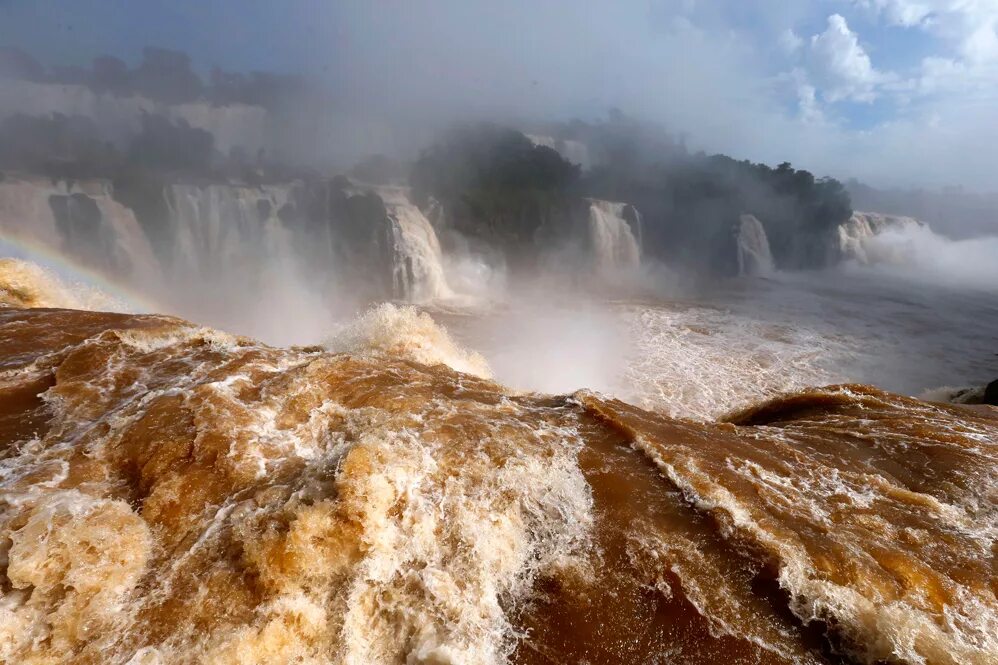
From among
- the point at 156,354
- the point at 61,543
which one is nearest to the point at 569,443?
the point at 61,543

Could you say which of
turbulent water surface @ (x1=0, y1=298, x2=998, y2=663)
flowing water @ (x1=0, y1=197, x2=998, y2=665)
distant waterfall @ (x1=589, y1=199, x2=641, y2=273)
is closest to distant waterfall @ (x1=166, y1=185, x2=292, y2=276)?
flowing water @ (x1=0, y1=197, x2=998, y2=665)

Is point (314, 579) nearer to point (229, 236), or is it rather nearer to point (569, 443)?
point (569, 443)

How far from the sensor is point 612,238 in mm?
34688

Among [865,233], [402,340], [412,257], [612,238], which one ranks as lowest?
[402,340]

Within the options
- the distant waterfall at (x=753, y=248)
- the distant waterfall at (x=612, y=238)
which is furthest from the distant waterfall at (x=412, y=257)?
the distant waterfall at (x=753, y=248)

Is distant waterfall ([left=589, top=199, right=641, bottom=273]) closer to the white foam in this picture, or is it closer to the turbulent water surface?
the white foam

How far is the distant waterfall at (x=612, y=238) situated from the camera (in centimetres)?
3372

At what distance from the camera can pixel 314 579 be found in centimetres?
363

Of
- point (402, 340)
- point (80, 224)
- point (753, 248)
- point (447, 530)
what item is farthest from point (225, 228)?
point (753, 248)

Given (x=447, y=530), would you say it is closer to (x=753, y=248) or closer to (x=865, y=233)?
(x=753, y=248)

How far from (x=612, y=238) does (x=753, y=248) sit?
1571cm

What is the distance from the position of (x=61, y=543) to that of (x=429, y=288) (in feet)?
70.6

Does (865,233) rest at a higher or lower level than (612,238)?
higher

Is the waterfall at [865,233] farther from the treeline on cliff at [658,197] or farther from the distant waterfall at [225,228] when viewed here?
the distant waterfall at [225,228]
